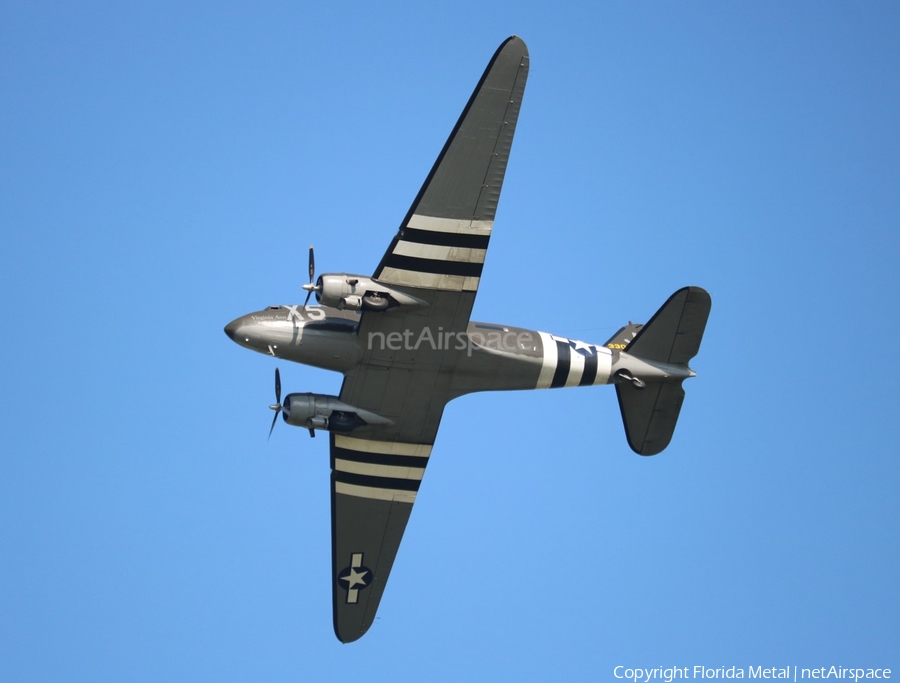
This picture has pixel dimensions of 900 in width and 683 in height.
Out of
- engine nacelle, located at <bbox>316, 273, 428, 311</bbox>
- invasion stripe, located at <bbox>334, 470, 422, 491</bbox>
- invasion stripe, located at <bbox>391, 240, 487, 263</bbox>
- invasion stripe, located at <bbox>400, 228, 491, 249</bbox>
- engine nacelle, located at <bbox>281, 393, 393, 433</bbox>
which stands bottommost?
invasion stripe, located at <bbox>334, 470, 422, 491</bbox>

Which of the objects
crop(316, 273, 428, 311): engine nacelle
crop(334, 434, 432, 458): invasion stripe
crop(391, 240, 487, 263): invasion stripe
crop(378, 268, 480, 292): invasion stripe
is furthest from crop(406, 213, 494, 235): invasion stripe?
crop(334, 434, 432, 458): invasion stripe

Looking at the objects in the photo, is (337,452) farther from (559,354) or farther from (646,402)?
(646,402)

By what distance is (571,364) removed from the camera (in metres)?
32.3

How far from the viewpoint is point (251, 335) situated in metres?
29.8

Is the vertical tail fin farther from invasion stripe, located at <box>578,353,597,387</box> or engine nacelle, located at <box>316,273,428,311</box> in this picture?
engine nacelle, located at <box>316,273,428,311</box>

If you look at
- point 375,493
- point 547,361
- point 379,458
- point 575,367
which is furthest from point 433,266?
point 375,493

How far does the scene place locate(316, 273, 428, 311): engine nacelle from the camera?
28672 millimetres

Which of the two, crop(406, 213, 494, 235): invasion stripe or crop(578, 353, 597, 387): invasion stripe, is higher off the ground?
crop(406, 213, 494, 235): invasion stripe

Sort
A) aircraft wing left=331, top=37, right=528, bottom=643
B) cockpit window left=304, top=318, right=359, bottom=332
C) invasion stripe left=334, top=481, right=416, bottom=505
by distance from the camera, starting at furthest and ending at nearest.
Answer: invasion stripe left=334, top=481, right=416, bottom=505, cockpit window left=304, top=318, right=359, bottom=332, aircraft wing left=331, top=37, right=528, bottom=643

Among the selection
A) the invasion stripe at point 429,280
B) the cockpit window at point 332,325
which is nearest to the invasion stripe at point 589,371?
the invasion stripe at point 429,280

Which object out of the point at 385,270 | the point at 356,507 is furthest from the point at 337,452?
the point at 385,270

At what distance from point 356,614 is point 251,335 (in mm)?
10026

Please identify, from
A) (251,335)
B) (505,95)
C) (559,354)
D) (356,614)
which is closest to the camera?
(505,95)

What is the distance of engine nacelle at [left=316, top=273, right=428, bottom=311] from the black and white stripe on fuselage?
4.92 metres
